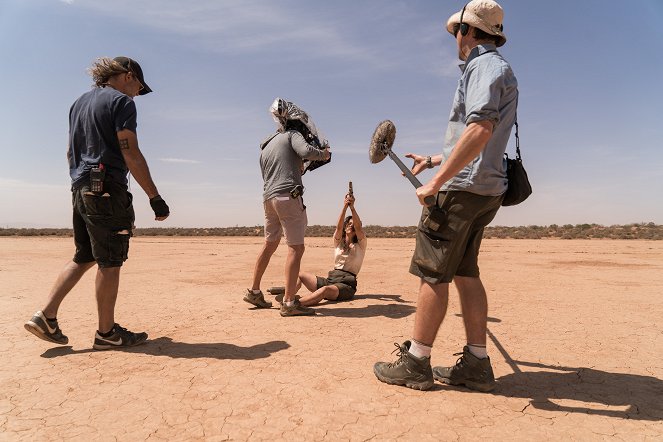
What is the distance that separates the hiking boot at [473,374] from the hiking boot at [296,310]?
6.76ft

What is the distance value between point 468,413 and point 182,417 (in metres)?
A: 1.52

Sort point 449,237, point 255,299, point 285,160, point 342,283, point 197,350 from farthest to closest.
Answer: point 342,283
point 255,299
point 285,160
point 197,350
point 449,237

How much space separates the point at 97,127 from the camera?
3.07 meters

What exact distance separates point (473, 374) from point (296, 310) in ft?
7.26

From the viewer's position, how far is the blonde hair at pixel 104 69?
3.28m

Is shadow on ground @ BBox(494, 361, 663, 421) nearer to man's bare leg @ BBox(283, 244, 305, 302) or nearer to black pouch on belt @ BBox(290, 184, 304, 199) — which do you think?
man's bare leg @ BBox(283, 244, 305, 302)

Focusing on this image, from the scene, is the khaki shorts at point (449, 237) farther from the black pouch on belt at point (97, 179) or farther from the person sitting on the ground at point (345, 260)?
the person sitting on the ground at point (345, 260)

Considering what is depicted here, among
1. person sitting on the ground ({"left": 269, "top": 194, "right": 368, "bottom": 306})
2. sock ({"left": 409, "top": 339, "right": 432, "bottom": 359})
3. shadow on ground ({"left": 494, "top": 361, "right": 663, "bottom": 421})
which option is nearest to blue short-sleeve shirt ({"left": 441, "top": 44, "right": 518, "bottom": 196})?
sock ({"left": 409, "top": 339, "right": 432, "bottom": 359})

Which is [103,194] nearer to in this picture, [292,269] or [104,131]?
[104,131]

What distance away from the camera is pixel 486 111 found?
2180 millimetres

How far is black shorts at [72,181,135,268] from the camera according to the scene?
3.00 meters

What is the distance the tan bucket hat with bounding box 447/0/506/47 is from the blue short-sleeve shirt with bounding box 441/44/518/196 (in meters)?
0.10

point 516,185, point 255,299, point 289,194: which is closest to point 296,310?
point 255,299


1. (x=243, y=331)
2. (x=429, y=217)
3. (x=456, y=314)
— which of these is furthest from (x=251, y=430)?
(x=456, y=314)
